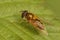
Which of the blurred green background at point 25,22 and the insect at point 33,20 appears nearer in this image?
the blurred green background at point 25,22

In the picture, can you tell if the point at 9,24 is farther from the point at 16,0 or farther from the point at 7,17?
the point at 16,0

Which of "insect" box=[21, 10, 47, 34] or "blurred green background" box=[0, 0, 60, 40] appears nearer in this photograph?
"blurred green background" box=[0, 0, 60, 40]

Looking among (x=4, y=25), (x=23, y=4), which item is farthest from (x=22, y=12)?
(x=4, y=25)
